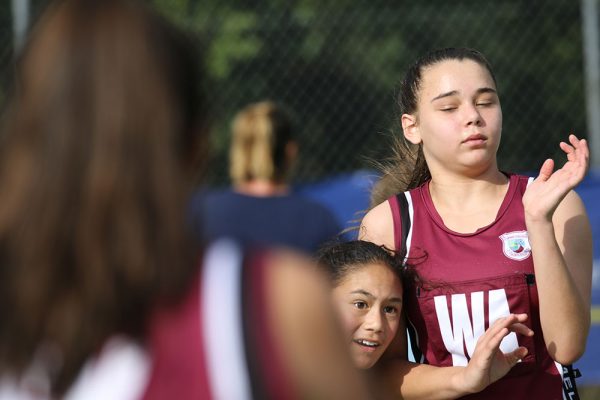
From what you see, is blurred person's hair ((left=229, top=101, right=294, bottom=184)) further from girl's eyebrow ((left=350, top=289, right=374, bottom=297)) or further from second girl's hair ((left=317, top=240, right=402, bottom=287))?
girl's eyebrow ((left=350, top=289, right=374, bottom=297))

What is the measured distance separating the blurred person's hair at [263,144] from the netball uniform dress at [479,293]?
1848 millimetres

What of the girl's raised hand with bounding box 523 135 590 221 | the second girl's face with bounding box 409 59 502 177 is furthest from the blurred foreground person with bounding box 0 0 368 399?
the second girl's face with bounding box 409 59 502 177

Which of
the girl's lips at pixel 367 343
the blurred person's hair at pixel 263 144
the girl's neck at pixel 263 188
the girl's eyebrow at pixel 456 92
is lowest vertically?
the girl's lips at pixel 367 343

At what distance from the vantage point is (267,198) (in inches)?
172

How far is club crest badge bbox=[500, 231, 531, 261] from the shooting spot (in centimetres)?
270

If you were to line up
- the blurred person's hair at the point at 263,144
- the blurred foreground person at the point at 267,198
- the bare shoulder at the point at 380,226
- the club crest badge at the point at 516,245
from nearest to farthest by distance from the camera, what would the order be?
1. the club crest badge at the point at 516,245
2. the bare shoulder at the point at 380,226
3. the blurred foreground person at the point at 267,198
4. the blurred person's hair at the point at 263,144

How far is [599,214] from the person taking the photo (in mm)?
5621

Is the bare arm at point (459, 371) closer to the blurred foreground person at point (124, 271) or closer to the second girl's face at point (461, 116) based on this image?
the second girl's face at point (461, 116)

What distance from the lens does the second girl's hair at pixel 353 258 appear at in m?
2.84

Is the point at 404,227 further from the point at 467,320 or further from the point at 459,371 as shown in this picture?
the point at 459,371

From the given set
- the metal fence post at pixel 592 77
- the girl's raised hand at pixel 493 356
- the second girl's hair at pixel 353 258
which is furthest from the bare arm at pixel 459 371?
the metal fence post at pixel 592 77

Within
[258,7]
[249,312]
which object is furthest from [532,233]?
[258,7]

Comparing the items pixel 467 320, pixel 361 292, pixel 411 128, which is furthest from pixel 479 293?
pixel 411 128

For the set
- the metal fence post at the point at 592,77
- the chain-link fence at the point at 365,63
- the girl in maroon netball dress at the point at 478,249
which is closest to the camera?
the girl in maroon netball dress at the point at 478,249
